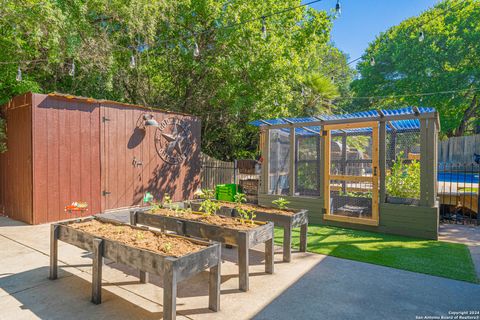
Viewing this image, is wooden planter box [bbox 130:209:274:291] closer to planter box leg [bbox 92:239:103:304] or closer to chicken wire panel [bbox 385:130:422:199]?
planter box leg [bbox 92:239:103:304]

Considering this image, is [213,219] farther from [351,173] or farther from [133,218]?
[351,173]

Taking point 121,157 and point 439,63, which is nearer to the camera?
point 121,157

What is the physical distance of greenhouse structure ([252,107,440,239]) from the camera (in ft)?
18.0

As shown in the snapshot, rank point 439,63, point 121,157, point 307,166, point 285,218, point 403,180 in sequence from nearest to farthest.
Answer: point 285,218
point 403,180
point 307,166
point 121,157
point 439,63

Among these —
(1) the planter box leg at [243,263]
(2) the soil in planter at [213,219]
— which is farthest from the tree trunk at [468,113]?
(1) the planter box leg at [243,263]

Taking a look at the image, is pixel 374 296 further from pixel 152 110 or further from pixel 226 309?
pixel 152 110

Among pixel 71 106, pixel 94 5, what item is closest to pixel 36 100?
pixel 71 106

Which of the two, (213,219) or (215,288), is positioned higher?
(213,219)

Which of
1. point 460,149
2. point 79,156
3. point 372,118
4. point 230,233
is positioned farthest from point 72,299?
point 460,149

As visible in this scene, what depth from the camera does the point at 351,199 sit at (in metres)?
6.50

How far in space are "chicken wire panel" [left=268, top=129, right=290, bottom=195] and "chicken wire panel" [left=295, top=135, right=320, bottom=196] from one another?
31 centimetres

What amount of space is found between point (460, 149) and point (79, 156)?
671 inches

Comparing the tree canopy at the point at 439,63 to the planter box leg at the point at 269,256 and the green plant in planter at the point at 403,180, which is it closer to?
the green plant in planter at the point at 403,180

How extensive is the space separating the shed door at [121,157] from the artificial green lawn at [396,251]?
3976mm
